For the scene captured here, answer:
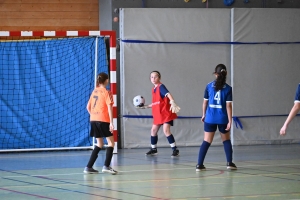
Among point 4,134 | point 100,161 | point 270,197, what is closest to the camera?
point 270,197

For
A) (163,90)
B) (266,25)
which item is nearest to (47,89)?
(163,90)

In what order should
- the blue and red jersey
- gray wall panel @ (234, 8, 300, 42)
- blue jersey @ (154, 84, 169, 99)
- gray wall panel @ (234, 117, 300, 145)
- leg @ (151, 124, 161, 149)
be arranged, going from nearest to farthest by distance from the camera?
1. blue jersey @ (154, 84, 169, 99)
2. the blue and red jersey
3. leg @ (151, 124, 161, 149)
4. gray wall panel @ (234, 8, 300, 42)
5. gray wall panel @ (234, 117, 300, 145)

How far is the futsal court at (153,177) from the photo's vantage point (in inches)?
304

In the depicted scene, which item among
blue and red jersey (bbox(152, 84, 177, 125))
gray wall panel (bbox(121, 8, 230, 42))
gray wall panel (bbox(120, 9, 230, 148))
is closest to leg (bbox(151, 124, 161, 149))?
blue and red jersey (bbox(152, 84, 177, 125))

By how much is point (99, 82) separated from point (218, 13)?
6.67 meters

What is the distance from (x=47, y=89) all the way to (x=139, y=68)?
2457 millimetres

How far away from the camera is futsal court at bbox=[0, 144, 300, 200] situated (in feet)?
25.3

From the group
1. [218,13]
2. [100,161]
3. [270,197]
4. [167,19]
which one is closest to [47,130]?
[100,161]

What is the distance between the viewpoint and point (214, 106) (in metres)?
10.0

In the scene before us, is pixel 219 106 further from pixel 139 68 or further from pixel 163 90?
pixel 139 68

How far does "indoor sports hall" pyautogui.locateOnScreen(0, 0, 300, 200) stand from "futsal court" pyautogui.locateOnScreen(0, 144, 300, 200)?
0.27 meters

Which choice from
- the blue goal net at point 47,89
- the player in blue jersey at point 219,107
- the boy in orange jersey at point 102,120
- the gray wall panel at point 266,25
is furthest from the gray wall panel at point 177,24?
the player in blue jersey at point 219,107

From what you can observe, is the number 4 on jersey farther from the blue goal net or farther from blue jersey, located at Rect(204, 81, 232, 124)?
the blue goal net

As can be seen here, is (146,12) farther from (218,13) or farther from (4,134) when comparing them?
(4,134)
